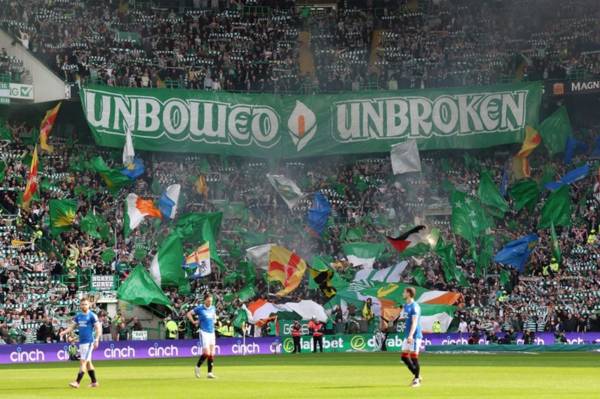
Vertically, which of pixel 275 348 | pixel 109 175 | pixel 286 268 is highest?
pixel 109 175

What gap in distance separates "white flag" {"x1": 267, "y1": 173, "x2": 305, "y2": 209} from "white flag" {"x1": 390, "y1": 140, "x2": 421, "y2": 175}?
582 cm

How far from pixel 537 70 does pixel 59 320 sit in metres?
31.2

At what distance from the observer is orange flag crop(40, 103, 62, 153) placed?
62.9 meters

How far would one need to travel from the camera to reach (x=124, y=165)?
212 feet

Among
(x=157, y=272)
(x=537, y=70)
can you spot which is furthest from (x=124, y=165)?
(x=537, y=70)

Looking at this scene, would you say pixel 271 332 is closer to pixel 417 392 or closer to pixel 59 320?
pixel 59 320

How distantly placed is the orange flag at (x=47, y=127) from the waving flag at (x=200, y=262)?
32.1 feet

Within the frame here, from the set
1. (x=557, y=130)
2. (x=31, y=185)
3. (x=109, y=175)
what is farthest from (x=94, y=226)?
(x=557, y=130)

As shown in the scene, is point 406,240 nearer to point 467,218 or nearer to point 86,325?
point 467,218

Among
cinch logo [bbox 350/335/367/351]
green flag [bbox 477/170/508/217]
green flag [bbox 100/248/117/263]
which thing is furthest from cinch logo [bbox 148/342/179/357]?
green flag [bbox 477/170/508/217]

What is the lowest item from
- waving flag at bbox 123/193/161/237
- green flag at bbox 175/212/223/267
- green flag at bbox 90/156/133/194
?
green flag at bbox 175/212/223/267

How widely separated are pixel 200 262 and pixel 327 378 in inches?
928

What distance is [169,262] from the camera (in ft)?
190

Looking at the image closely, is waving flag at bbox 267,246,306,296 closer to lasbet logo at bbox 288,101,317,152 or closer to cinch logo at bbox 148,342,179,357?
cinch logo at bbox 148,342,179,357
